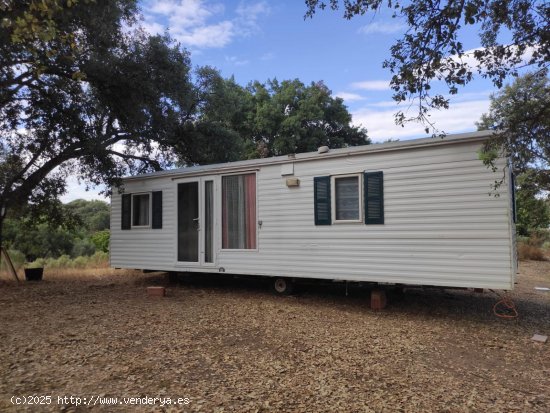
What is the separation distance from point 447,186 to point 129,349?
445 cm

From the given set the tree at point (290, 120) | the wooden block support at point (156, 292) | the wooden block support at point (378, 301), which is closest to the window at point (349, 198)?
the wooden block support at point (378, 301)

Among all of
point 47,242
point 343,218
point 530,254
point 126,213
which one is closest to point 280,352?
point 343,218

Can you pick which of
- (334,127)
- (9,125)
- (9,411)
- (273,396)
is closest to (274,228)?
(273,396)

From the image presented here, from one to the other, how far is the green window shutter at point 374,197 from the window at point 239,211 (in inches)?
83.9

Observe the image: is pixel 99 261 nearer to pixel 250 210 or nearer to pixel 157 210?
pixel 157 210

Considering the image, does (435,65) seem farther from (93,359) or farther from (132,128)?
(132,128)

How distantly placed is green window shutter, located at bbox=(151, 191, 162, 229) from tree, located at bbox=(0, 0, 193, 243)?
3.66 feet

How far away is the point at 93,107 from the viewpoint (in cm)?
891

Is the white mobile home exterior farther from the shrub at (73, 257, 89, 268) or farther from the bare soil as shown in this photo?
the shrub at (73, 257, 89, 268)

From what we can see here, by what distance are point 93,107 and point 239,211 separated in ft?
13.5

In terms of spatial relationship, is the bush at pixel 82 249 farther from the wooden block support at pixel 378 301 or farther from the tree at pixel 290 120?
the wooden block support at pixel 378 301

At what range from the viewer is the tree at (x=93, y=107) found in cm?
798

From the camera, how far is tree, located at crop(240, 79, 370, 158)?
22.3 metres

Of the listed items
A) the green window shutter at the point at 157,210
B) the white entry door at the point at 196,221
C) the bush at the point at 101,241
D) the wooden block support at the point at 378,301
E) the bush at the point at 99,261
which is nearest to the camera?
the wooden block support at the point at 378,301
